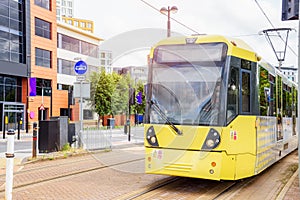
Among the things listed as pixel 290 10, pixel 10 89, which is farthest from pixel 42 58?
pixel 290 10

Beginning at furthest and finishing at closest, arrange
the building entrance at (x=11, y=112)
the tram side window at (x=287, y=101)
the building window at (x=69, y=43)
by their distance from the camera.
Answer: the building window at (x=69, y=43) → the building entrance at (x=11, y=112) → the tram side window at (x=287, y=101)

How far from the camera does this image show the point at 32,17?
43.4m

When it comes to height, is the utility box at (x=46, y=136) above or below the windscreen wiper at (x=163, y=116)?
below

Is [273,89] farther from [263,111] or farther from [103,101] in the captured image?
[103,101]

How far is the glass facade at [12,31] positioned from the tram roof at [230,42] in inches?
1300

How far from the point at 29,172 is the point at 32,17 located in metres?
35.9

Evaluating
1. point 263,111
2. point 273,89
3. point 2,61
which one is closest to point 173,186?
point 263,111

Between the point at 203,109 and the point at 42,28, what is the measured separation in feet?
134

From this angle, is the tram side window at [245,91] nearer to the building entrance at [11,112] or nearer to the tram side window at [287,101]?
the tram side window at [287,101]

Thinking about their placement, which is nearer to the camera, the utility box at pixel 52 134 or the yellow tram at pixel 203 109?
the yellow tram at pixel 203 109

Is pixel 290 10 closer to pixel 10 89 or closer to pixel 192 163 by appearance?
pixel 192 163

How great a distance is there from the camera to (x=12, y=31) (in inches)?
1576

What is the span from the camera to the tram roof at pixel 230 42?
836 cm

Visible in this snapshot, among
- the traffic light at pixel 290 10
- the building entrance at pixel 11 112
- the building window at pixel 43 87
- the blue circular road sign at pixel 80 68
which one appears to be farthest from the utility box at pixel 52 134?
the building window at pixel 43 87
